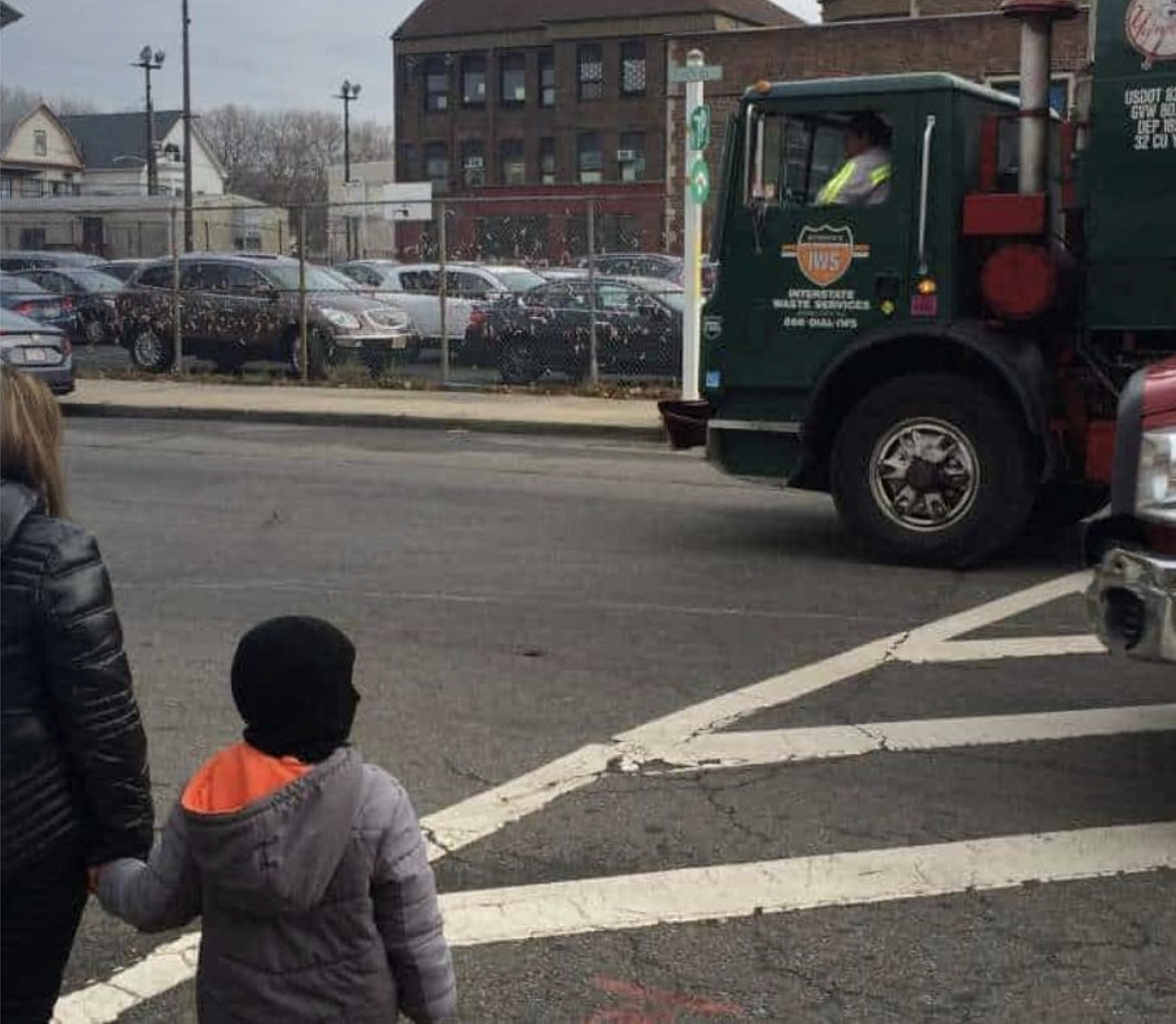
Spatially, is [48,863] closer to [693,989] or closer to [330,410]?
[693,989]

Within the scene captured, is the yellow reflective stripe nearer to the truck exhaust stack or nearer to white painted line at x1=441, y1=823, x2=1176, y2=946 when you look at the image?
the truck exhaust stack

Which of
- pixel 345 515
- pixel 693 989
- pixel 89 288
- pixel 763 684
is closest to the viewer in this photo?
pixel 693 989

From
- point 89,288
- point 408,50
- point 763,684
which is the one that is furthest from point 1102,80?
point 408,50

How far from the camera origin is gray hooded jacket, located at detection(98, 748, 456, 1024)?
246cm

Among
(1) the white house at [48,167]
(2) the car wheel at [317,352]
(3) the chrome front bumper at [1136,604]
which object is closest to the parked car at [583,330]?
(2) the car wheel at [317,352]

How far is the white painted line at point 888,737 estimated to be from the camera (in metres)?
5.59

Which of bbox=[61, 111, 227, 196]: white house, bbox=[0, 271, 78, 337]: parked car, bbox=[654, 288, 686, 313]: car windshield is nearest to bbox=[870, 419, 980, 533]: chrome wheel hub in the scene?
bbox=[654, 288, 686, 313]: car windshield

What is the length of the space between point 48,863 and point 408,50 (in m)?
75.7

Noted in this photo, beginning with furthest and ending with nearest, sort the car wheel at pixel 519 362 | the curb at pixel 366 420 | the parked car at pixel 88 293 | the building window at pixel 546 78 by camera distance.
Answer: the building window at pixel 546 78 → the parked car at pixel 88 293 → the car wheel at pixel 519 362 → the curb at pixel 366 420

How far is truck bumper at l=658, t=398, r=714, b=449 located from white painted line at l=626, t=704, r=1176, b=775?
13.5ft

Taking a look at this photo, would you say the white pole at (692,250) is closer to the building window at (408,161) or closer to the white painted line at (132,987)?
the white painted line at (132,987)

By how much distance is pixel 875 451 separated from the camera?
9023mm

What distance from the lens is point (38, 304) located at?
22.7 metres

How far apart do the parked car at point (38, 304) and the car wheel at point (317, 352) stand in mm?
3255
